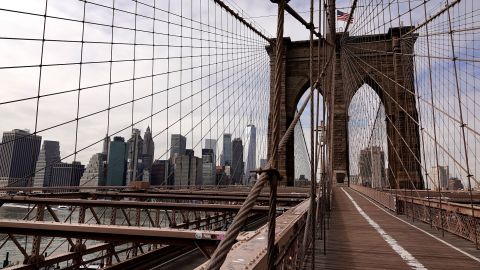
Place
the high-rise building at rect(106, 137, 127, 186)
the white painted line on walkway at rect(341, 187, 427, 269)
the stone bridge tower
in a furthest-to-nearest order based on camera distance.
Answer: the stone bridge tower → the high-rise building at rect(106, 137, 127, 186) → the white painted line on walkway at rect(341, 187, 427, 269)

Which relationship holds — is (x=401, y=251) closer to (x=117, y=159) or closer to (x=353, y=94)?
(x=117, y=159)

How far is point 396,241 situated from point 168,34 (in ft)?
41.5

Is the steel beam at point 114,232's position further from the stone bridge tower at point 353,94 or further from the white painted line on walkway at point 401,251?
the stone bridge tower at point 353,94

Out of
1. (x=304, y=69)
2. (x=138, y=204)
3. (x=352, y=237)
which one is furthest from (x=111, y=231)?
(x=304, y=69)

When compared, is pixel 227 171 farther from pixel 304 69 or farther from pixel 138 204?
pixel 138 204

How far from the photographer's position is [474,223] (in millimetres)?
7605

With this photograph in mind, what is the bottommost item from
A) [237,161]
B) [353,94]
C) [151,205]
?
[151,205]

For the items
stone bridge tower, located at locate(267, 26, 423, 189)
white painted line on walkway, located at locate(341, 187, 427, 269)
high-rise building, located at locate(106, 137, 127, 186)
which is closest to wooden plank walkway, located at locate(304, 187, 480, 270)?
white painted line on walkway, located at locate(341, 187, 427, 269)

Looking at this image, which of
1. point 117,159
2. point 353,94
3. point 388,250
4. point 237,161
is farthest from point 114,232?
point 353,94

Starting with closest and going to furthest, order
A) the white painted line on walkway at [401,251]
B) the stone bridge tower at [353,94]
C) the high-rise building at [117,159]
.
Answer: the white painted line on walkway at [401,251], the high-rise building at [117,159], the stone bridge tower at [353,94]

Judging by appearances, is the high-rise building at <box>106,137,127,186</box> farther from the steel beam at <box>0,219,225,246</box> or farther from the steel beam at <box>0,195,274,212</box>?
the steel beam at <box>0,219,225,246</box>

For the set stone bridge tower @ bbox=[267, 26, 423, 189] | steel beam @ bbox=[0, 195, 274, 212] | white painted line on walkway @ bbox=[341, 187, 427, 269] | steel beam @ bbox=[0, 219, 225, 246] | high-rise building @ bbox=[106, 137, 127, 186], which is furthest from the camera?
stone bridge tower @ bbox=[267, 26, 423, 189]

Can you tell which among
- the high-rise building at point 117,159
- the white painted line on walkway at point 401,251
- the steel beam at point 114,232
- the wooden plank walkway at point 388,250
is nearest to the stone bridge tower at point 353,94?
the high-rise building at point 117,159

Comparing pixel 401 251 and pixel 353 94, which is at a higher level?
pixel 353 94
